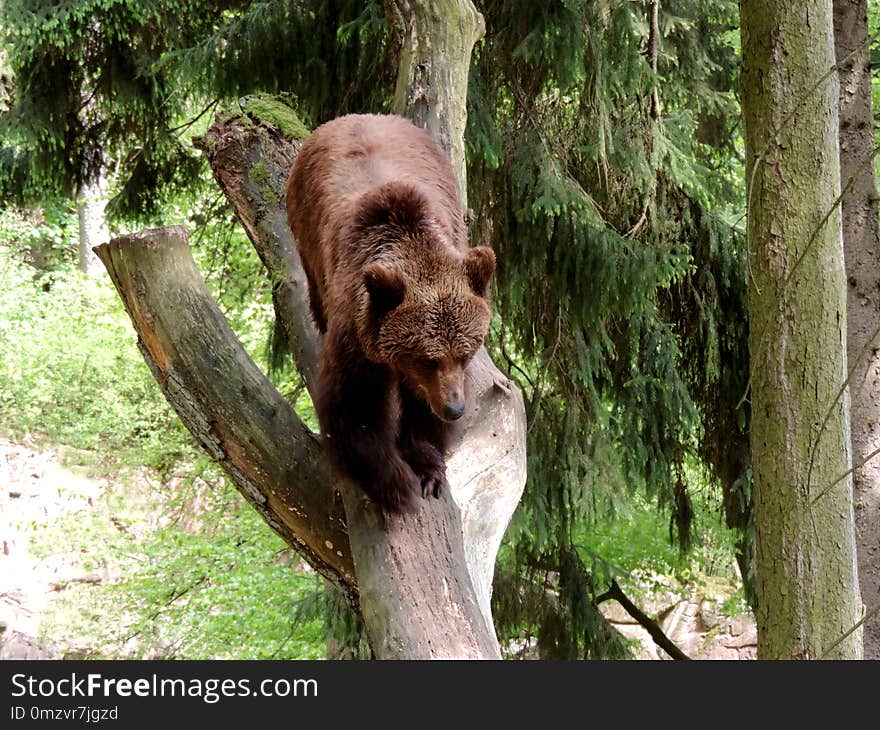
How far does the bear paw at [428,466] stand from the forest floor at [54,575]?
8443 millimetres

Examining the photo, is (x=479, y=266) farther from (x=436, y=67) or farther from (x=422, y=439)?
(x=436, y=67)

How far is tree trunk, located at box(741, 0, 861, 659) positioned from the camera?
11.1 ft

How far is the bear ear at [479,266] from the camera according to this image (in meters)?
3.46

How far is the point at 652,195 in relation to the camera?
6.59 meters

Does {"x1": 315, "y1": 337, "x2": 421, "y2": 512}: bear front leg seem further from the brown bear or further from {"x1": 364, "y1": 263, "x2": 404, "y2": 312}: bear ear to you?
{"x1": 364, "y1": 263, "x2": 404, "y2": 312}: bear ear

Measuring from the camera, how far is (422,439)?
12.4ft

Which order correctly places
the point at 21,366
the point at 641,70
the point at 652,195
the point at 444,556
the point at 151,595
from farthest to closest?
the point at 21,366, the point at 151,595, the point at 652,195, the point at 641,70, the point at 444,556

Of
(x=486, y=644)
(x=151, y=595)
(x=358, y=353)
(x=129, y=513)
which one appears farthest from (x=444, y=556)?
(x=129, y=513)

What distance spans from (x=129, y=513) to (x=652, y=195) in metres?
10.8

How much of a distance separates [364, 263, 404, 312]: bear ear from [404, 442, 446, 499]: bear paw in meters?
0.64

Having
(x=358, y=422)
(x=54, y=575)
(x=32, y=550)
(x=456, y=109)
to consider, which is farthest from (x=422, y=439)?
(x=54, y=575)

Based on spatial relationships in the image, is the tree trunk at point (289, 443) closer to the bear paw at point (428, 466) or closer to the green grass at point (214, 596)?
the bear paw at point (428, 466)

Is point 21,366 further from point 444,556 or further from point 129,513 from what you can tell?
point 444,556

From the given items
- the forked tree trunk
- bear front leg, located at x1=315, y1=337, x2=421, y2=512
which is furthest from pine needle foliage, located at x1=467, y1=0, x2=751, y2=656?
bear front leg, located at x1=315, y1=337, x2=421, y2=512
